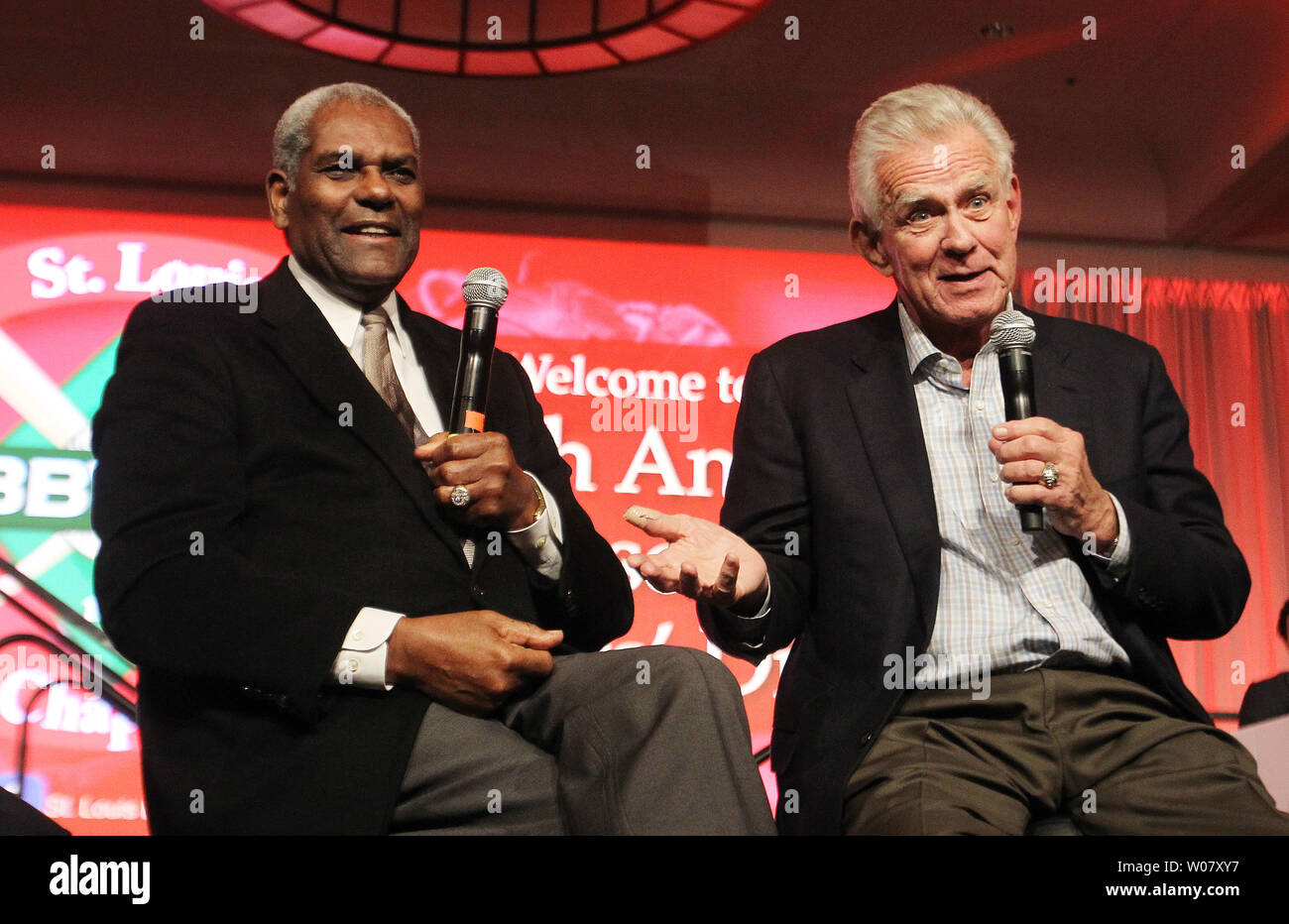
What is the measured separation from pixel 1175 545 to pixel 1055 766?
0.35 m

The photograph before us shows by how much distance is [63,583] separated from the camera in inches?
172

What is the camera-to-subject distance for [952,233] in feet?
6.29

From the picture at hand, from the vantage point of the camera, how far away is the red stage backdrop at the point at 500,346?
429 centimetres

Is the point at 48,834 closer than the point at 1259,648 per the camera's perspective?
Yes

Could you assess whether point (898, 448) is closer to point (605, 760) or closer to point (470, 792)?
point (605, 760)

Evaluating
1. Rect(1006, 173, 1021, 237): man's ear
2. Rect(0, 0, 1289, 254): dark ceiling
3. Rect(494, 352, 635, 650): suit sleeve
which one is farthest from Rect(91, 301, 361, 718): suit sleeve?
Rect(0, 0, 1289, 254): dark ceiling

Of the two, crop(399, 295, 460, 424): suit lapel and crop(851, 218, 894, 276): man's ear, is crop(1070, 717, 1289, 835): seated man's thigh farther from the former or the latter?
crop(399, 295, 460, 424): suit lapel

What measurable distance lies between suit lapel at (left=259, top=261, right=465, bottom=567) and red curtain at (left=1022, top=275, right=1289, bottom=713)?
4.55 metres

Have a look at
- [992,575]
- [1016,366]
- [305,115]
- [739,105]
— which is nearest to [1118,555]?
[992,575]

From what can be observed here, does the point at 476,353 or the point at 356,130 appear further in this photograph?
the point at 356,130

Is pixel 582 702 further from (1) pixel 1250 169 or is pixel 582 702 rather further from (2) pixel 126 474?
(1) pixel 1250 169

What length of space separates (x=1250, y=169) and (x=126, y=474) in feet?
16.5
